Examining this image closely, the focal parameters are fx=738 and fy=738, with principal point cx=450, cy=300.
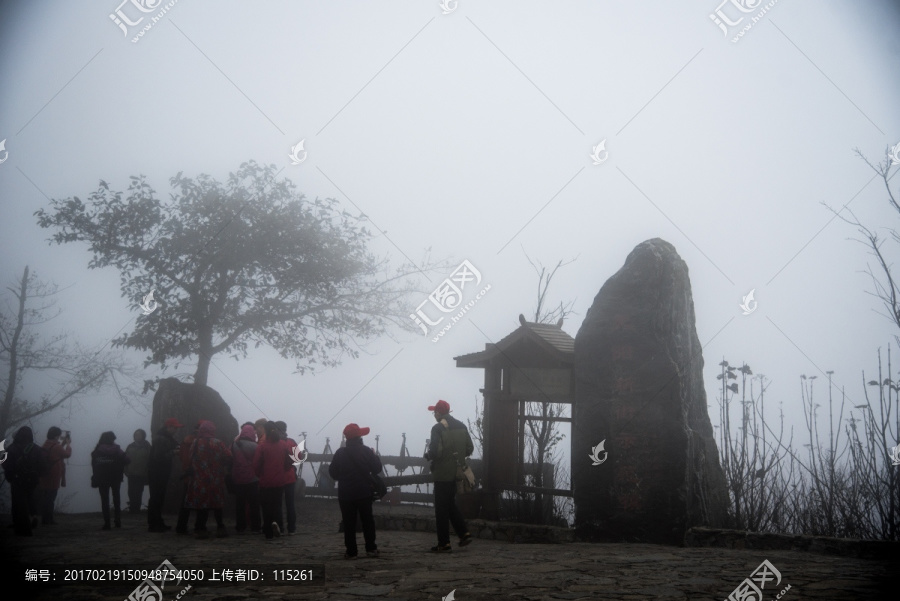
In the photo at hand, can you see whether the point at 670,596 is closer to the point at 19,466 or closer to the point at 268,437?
the point at 268,437

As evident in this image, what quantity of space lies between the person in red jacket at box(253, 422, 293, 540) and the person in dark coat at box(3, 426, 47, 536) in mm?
3470

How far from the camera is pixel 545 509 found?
1338cm

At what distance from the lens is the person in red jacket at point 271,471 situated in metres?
12.1

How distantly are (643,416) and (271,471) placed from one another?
6023 mm

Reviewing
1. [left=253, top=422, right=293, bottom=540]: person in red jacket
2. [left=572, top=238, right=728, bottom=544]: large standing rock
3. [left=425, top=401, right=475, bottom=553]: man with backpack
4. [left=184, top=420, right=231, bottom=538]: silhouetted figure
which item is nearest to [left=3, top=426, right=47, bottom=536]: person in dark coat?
[left=184, top=420, right=231, bottom=538]: silhouetted figure

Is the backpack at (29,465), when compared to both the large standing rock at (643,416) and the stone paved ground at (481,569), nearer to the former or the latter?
the stone paved ground at (481,569)

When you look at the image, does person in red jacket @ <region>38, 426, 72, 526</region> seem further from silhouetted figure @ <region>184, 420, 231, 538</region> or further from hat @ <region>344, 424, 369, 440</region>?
hat @ <region>344, 424, 369, 440</region>

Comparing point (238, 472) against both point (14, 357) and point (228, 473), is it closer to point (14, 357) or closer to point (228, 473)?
point (228, 473)

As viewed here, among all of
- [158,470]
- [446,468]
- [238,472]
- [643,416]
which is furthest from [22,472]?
[643,416]

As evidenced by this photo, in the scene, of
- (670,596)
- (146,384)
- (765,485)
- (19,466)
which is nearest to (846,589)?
(670,596)

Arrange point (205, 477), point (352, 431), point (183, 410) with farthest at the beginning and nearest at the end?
point (183, 410), point (205, 477), point (352, 431)

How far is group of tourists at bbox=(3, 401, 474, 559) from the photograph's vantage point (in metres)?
9.64

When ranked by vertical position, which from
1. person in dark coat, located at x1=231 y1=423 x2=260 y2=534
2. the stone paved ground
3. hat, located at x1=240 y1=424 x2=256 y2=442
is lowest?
the stone paved ground

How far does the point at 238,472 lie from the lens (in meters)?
12.9
